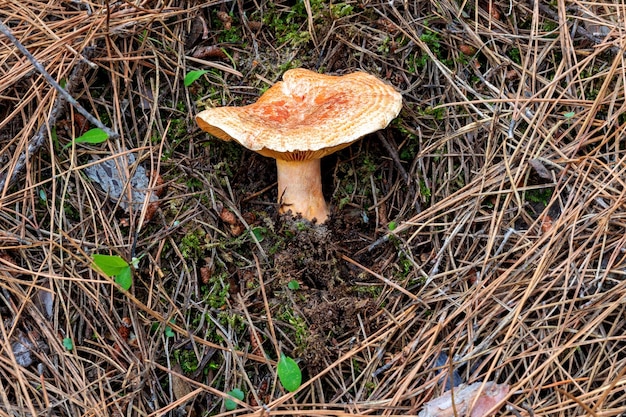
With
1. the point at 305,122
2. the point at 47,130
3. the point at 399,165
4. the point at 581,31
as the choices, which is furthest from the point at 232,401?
the point at 581,31

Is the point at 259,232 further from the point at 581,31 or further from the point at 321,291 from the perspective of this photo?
Result: the point at 581,31

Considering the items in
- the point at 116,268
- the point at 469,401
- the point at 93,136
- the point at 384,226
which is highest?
the point at 93,136

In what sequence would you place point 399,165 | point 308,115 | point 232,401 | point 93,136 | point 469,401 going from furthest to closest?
point 399,165, point 93,136, point 308,115, point 232,401, point 469,401

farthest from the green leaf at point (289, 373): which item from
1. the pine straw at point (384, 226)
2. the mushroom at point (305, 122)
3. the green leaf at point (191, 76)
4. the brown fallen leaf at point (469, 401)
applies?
the green leaf at point (191, 76)

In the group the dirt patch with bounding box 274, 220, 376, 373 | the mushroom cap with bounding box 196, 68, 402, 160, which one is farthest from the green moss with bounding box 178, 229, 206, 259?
the mushroom cap with bounding box 196, 68, 402, 160

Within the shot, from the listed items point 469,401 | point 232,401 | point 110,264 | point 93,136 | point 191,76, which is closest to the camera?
point 469,401

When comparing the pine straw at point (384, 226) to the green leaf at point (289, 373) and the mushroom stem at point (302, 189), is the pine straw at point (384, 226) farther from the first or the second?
the mushroom stem at point (302, 189)

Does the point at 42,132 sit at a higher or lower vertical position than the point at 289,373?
higher
